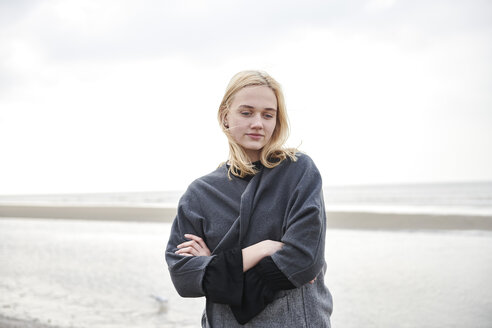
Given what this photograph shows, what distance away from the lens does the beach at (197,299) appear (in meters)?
3.96

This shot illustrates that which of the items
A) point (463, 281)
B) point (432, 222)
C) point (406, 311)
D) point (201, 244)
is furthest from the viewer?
point (432, 222)

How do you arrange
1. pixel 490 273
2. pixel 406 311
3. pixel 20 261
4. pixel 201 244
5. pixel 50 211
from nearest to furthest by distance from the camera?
pixel 201 244
pixel 406 311
pixel 490 273
pixel 20 261
pixel 50 211

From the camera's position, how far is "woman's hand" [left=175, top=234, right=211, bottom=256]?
147 cm

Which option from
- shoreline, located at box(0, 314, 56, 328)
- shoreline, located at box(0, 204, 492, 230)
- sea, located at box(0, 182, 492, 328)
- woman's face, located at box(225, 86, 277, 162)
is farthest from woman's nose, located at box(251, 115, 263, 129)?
shoreline, located at box(0, 204, 492, 230)

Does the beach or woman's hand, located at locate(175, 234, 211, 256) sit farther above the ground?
Result: woman's hand, located at locate(175, 234, 211, 256)

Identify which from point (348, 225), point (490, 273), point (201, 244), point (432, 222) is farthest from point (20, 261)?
point (432, 222)

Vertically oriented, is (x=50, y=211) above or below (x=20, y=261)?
below

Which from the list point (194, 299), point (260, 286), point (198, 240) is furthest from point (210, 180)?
point (194, 299)

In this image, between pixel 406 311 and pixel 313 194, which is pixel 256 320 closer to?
pixel 313 194

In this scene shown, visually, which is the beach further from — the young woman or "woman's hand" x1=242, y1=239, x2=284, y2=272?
"woman's hand" x1=242, y1=239, x2=284, y2=272

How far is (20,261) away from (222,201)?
649cm

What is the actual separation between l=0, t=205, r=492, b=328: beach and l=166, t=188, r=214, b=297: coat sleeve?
2.57m

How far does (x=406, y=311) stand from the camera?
407cm

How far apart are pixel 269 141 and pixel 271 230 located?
351mm
